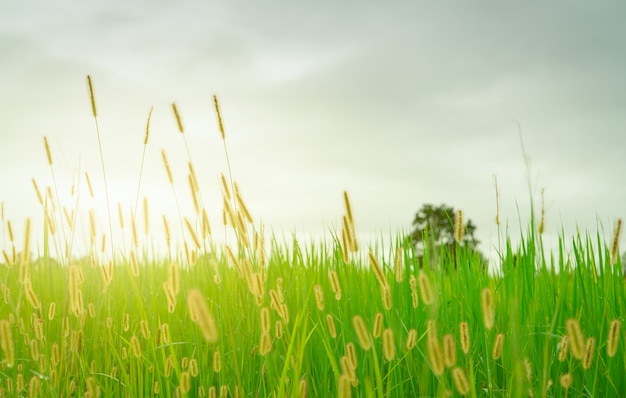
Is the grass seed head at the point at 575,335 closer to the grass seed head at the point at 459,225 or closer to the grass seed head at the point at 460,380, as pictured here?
→ the grass seed head at the point at 460,380

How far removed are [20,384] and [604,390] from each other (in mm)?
2858

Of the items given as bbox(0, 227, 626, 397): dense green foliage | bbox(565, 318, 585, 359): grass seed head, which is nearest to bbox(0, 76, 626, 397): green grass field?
bbox(0, 227, 626, 397): dense green foliage

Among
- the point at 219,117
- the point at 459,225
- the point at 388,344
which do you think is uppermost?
the point at 219,117

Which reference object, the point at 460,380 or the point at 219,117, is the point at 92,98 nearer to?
the point at 219,117

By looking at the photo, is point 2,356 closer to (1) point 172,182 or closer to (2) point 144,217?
(2) point 144,217

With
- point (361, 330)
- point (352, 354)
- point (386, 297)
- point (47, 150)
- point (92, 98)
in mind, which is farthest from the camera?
point (47, 150)

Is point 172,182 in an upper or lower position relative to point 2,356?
upper

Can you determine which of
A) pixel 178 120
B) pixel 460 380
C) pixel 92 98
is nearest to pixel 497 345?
pixel 460 380

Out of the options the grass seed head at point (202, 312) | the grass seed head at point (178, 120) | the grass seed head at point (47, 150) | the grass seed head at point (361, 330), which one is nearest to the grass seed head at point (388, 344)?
the grass seed head at point (361, 330)

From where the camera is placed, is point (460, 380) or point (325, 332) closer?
point (460, 380)

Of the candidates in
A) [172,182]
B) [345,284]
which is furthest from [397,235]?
[172,182]

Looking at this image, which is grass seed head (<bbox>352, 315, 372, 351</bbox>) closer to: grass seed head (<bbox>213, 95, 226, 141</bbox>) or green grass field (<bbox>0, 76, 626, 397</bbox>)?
green grass field (<bbox>0, 76, 626, 397</bbox>)

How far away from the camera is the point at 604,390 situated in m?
3.01

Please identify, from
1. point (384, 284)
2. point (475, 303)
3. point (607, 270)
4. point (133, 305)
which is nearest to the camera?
point (384, 284)
